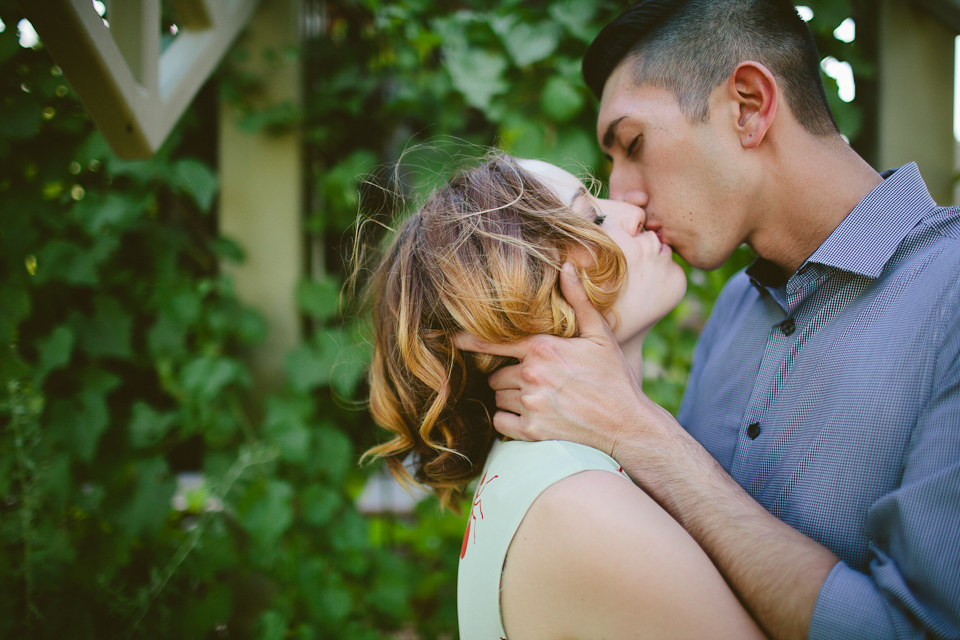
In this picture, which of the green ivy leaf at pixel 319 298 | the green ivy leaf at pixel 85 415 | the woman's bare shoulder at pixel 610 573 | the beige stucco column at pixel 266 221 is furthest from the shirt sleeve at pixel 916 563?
the green ivy leaf at pixel 85 415

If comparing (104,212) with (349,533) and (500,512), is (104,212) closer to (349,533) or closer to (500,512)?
(349,533)

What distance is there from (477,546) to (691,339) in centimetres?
159

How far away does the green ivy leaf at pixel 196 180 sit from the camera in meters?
1.94

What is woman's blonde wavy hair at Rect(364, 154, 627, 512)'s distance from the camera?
1.17m

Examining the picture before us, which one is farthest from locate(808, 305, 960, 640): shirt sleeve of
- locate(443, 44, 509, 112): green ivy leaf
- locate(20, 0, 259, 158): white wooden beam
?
locate(20, 0, 259, 158): white wooden beam

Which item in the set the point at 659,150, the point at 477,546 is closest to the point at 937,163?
the point at 659,150

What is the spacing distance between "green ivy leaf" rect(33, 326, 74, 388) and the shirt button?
230 cm

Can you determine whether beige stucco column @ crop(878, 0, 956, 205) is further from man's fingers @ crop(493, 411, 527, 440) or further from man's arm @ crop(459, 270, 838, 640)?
man's fingers @ crop(493, 411, 527, 440)

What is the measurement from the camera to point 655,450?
1.06 meters

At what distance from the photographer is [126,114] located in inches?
51.1

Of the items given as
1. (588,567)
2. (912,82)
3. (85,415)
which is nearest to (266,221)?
(85,415)

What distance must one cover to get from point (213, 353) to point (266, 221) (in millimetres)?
638

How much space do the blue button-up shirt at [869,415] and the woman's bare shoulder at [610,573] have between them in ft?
0.60

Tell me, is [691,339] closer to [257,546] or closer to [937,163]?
[937,163]
